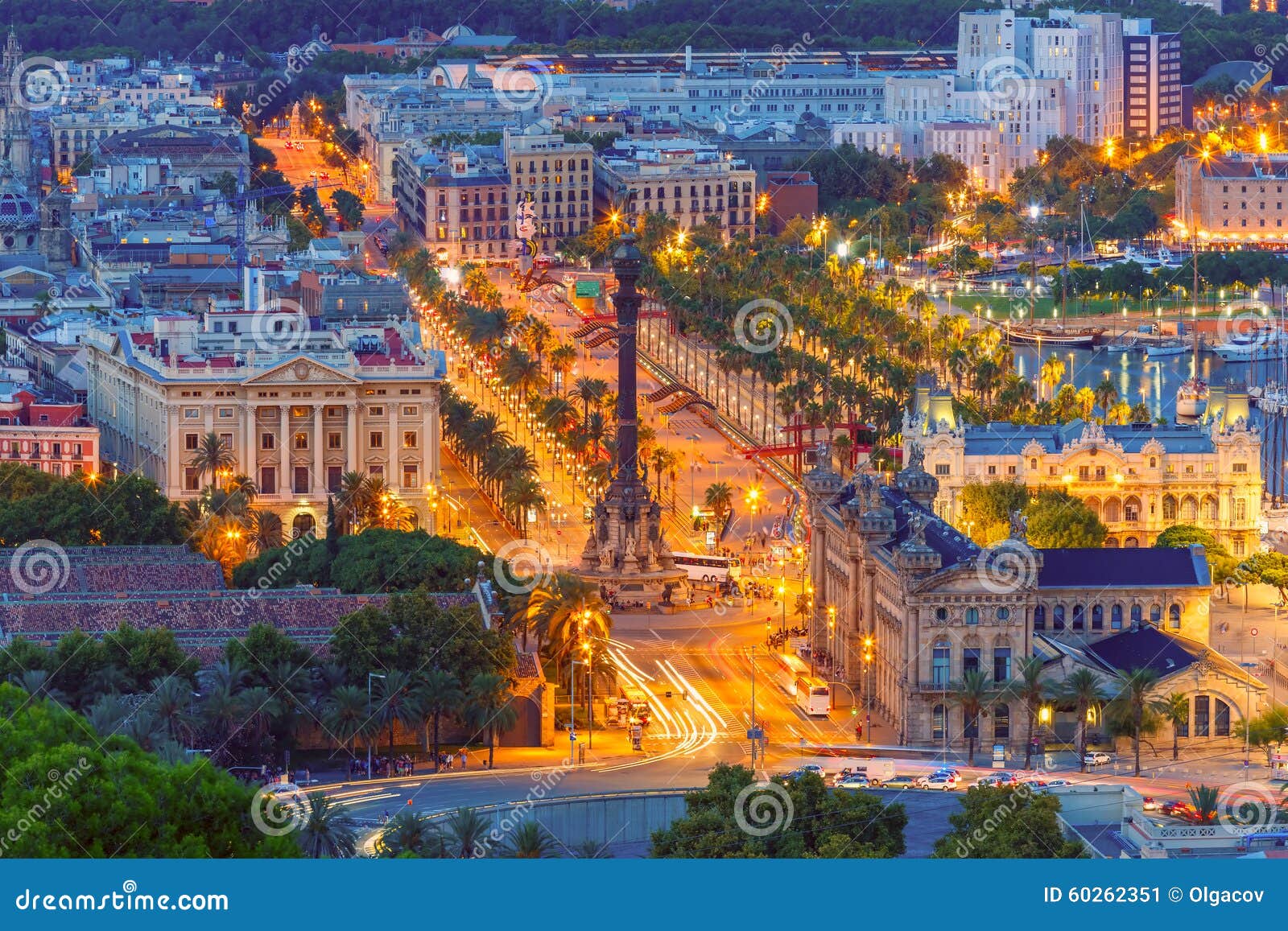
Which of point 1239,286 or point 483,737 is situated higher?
point 1239,286

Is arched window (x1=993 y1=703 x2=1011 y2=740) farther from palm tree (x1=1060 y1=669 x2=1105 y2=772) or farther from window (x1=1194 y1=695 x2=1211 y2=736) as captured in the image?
window (x1=1194 y1=695 x2=1211 y2=736)

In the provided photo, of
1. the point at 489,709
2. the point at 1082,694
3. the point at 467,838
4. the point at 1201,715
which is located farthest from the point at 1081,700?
the point at 467,838

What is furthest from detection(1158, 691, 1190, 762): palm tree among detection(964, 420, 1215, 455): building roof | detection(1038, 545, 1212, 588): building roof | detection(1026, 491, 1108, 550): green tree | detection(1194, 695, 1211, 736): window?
detection(964, 420, 1215, 455): building roof

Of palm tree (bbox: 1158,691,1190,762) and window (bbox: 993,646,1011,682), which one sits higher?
window (bbox: 993,646,1011,682)

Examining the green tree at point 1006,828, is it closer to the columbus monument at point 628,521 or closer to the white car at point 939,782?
the white car at point 939,782

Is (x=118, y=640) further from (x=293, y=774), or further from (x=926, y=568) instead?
(x=926, y=568)

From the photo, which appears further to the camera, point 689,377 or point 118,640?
point 689,377

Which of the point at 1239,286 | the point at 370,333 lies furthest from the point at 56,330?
the point at 1239,286
